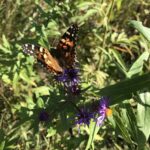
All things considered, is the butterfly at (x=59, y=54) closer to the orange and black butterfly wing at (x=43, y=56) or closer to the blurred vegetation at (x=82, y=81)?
the orange and black butterfly wing at (x=43, y=56)

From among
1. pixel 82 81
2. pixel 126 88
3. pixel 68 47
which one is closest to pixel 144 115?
pixel 126 88

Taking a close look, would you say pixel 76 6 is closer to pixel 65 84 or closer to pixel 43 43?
pixel 43 43

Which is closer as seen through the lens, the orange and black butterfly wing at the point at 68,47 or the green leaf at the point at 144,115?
the green leaf at the point at 144,115

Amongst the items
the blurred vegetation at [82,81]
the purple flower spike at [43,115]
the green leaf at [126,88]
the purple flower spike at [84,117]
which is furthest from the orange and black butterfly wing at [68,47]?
the green leaf at [126,88]

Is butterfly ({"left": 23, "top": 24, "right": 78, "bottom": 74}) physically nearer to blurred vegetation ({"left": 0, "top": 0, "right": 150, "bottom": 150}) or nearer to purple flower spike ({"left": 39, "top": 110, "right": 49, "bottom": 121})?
blurred vegetation ({"left": 0, "top": 0, "right": 150, "bottom": 150})

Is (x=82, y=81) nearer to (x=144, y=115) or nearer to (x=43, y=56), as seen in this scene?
(x=43, y=56)
